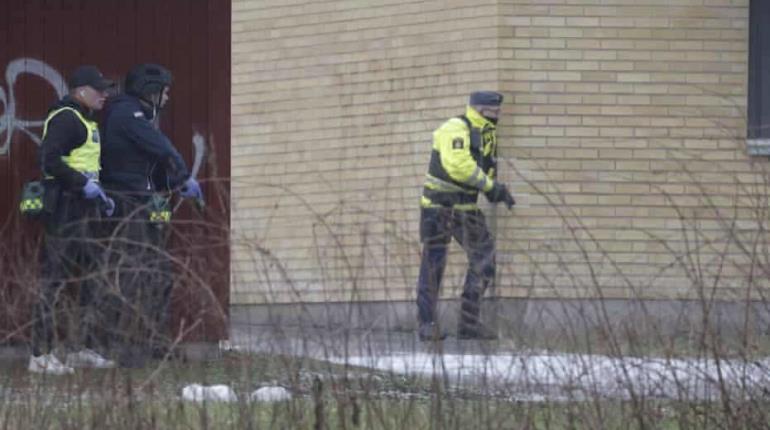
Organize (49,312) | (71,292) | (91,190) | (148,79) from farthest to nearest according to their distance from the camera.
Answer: (148,79)
(91,190)
(71,292)
(49,312)

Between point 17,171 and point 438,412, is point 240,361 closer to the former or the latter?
point 438,412

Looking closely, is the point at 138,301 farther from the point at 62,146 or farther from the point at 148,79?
the point at 148,79

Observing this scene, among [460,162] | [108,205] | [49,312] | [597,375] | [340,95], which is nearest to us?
[597,375]

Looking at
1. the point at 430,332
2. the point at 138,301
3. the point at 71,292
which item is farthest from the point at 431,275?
the point at 71,292

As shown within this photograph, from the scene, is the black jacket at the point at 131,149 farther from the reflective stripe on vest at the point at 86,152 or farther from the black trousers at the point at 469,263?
the black trousers at the point at 469,263

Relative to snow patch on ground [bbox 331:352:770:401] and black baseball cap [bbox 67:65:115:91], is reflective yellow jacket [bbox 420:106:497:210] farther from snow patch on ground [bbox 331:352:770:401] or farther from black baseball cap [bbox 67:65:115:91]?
snow patch on ground [bbox 331:352:770:401]

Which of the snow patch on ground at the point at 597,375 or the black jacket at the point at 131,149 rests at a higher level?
the black jacket at the point at 131,149

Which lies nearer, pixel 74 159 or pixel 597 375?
pixel 597 375

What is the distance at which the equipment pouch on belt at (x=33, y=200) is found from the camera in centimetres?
1048

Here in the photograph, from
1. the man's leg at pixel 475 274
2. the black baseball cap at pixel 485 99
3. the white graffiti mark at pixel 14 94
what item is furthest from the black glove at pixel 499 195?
the man's leg at pixel 475 274

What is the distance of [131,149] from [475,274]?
3.90 metres

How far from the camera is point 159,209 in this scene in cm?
1036

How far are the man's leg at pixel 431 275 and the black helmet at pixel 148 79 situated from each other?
9.47ft

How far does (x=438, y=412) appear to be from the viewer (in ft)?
23.5
